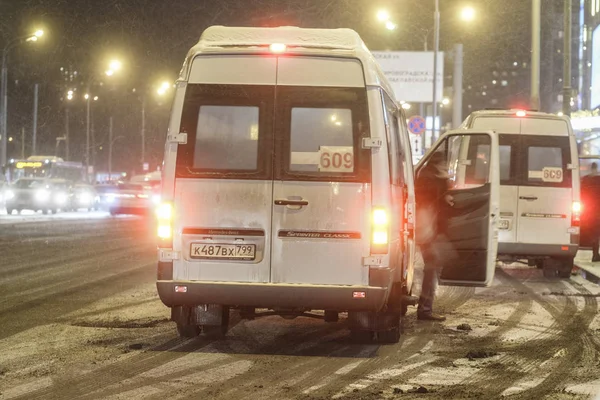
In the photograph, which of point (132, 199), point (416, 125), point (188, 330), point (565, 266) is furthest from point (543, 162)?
point (132, 199)

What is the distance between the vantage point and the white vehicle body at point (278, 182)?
8.47 meters

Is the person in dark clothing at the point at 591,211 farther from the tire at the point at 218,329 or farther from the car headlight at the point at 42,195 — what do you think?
the car headlight at the point at 42,195

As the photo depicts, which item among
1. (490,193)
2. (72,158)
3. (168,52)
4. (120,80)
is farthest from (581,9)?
(490,193)

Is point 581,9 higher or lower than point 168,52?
higher

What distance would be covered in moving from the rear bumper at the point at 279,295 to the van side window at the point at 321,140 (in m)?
0.99

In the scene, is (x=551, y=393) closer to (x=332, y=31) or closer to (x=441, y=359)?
(x=441, y=359)

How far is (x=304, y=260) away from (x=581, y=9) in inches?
3002

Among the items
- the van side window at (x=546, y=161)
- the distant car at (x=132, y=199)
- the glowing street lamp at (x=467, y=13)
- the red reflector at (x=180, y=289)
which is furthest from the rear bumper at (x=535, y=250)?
the distant car at (x=132, y=199)

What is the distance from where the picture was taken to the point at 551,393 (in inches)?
278

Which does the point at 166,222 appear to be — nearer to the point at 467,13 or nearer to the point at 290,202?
the point at 290,202

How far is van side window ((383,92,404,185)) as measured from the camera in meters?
8.79

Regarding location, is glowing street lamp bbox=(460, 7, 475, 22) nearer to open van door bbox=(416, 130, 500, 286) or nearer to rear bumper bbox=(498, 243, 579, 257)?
rear bumper bbox=(498, 243, 579, 257)

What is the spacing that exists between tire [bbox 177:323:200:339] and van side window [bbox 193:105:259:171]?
5.52 ft

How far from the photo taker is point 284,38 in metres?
8.88
